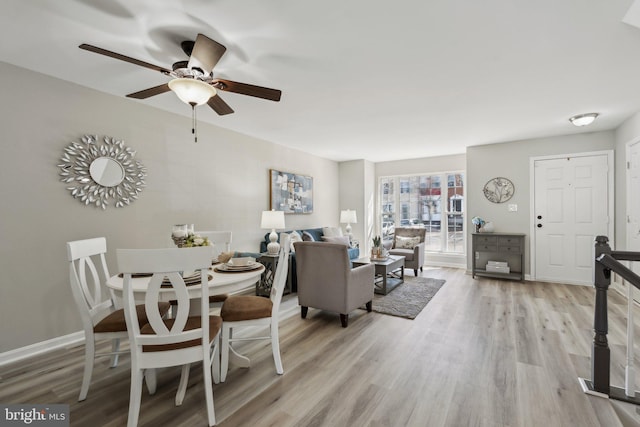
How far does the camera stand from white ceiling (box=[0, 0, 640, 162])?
1756 millimetres

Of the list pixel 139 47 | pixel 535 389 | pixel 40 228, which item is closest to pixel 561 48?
pixel 535 389

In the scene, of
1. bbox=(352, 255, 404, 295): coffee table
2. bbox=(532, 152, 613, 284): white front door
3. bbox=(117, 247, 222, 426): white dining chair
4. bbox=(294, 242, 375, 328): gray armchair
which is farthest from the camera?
bbox=(532, 152, 613, 284): white front door

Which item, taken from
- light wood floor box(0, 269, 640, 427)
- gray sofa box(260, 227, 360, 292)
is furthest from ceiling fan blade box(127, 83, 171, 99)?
gray sofa box(260, 227, 360, 292)

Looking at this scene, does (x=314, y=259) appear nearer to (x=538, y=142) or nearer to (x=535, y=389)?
(x=535, y=389)

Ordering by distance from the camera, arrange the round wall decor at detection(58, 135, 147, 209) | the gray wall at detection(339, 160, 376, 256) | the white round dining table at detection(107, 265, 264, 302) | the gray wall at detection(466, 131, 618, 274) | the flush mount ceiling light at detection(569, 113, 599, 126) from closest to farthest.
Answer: the white round dining table at detection(107, 265, 264, 302) < the round wall decor at detection(58, 135, 147, 209) < the flush mount ceiling light at detection(569, 113, 599, 126) < the gray wall at detection(466, 131, 618, 274) < the gray wall at detection(339, 160, 376, 256)

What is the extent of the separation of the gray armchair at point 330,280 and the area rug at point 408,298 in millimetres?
414

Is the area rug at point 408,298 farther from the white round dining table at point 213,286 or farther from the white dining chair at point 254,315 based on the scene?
the white round dining table at point 213,286

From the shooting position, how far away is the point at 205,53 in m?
1.86

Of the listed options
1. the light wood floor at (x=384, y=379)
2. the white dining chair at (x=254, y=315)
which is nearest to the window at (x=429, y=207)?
the light wood floor at (x=384, y=379)

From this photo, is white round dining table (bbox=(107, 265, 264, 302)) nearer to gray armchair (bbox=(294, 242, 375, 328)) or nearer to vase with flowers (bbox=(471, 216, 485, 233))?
gray armchair (bbox=(294, 242, 375, 328))

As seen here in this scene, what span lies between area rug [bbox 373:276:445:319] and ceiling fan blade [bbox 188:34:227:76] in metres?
3.03

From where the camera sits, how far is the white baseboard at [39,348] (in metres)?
2.32

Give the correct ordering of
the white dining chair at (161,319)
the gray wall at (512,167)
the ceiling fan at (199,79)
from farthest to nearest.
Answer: the gray wall at (512,167) < the ceiling fan at (199,79) < the white dining chair at (161,319)

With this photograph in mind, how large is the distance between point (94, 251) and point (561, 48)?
12.7 feet
